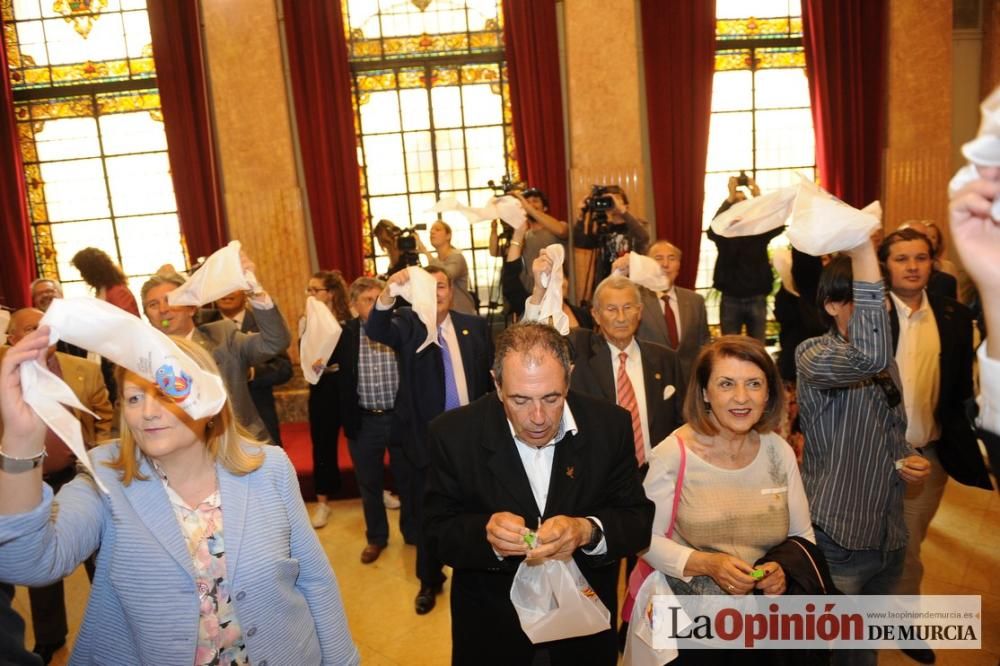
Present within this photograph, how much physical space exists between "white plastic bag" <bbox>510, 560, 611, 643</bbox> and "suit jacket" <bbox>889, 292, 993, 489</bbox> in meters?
1.87

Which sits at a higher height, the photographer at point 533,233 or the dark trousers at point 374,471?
the photographer at point 533,233

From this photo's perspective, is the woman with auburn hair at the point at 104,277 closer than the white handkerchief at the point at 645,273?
No

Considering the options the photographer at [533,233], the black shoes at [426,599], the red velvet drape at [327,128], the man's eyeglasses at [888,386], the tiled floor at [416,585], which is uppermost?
the red velvet drape at [327,128]

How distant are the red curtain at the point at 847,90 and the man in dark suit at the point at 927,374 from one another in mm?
5148

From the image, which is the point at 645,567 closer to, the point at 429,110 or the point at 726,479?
the point at 726,479

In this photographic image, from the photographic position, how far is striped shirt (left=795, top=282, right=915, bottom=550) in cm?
240

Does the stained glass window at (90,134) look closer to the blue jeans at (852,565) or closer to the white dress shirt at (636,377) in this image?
the white dress shirt at (636,377)

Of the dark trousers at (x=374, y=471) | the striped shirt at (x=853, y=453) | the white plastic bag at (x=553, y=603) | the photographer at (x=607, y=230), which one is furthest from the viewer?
the photographer at (x=607, y=230)

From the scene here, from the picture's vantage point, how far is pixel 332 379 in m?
4.68

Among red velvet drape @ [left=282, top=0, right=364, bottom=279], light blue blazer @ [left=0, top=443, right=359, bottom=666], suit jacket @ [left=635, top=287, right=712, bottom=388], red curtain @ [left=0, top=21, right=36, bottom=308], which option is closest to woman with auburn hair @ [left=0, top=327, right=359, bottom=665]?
light blue blazer @ [left=0, top=443, right=359, bottom=666]

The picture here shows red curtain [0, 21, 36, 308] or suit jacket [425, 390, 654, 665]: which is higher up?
red curtain [0, 21, 36, 308]

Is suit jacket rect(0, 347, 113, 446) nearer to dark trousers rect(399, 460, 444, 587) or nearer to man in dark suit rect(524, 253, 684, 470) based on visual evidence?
dark trousers rect(399, 460, 444, 587)

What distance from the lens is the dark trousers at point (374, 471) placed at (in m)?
4.19

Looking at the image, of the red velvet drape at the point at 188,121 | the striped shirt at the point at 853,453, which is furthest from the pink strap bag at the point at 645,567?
the red velvet drape at the point at 188,121
